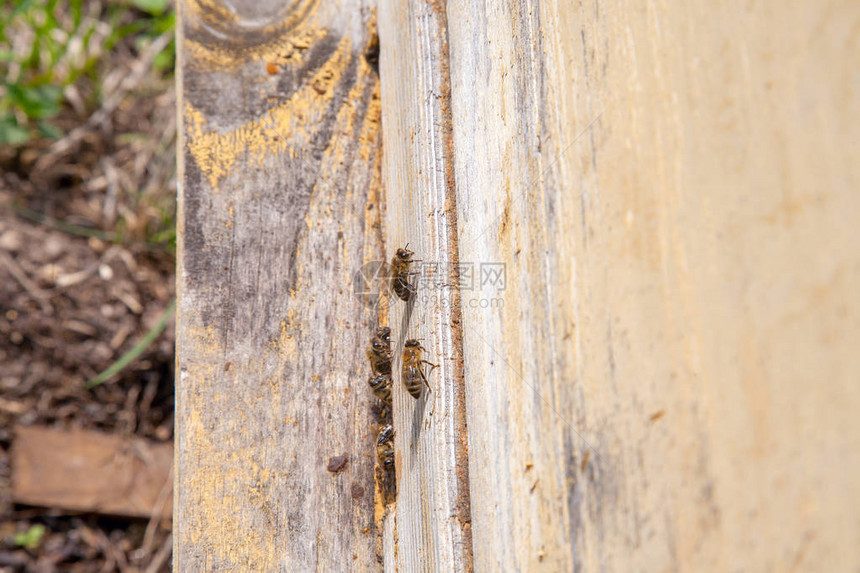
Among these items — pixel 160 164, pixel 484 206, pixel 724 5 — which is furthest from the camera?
pixel 160 164

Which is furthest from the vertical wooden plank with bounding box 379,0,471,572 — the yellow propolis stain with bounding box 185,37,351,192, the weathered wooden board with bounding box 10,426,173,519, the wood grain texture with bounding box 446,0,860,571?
the weathered wooden board with bounding box 10,426,173,519

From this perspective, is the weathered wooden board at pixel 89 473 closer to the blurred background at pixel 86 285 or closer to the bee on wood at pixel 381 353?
the blurred background at pixel 86 285

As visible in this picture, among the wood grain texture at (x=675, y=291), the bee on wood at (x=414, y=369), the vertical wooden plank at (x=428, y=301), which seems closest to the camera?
the wood grain texture at (x=675, y=291)

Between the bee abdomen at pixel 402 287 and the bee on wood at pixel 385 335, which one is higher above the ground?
the bee abdomen at pixel 402 287

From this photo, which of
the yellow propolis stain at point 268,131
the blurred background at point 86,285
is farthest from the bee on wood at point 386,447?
the blurred background at point 86,285

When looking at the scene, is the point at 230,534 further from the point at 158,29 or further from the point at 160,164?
the point at 158,29

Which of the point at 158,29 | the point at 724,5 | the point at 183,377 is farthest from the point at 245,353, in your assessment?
the point at 158,29

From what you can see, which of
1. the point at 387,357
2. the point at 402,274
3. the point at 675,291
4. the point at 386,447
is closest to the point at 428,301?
the point at 402,274
